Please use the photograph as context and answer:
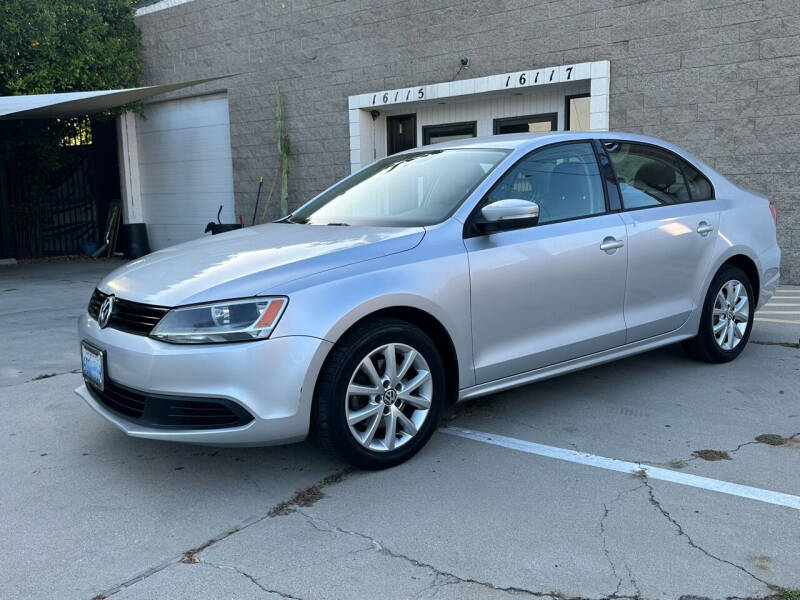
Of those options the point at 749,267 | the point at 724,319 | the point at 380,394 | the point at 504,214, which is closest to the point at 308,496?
the point at 380,394

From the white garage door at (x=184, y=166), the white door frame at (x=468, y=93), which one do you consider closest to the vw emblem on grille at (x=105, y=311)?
the white door frame at (x=468, y=93)

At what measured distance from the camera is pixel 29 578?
2.75 m

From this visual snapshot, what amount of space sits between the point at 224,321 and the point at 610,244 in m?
2.37

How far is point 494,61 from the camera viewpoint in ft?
34.5

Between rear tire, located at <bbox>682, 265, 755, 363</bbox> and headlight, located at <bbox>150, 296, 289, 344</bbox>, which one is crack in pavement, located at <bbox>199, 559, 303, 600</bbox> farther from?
rear tire, located at <bbox>682, 265, 755, 363</bbox>

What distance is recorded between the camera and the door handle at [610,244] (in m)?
4.38

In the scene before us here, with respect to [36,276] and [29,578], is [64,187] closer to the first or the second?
[36,276]

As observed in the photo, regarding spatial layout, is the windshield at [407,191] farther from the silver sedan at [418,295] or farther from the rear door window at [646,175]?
the rear door window at [646,175]

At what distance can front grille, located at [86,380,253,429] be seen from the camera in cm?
319

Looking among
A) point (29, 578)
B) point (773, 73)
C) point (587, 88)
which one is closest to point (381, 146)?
point (587, 88)

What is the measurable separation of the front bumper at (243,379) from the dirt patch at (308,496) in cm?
29

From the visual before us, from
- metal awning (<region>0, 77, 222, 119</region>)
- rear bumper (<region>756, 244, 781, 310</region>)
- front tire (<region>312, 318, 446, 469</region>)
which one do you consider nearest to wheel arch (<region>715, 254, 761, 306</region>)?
rear bumper (<region>756, 244, 781, 310</region>)

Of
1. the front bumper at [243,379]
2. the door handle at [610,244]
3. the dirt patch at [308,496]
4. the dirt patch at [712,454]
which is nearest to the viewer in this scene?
the front bumper at [243,379]

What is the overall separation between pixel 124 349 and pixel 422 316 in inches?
55.3
